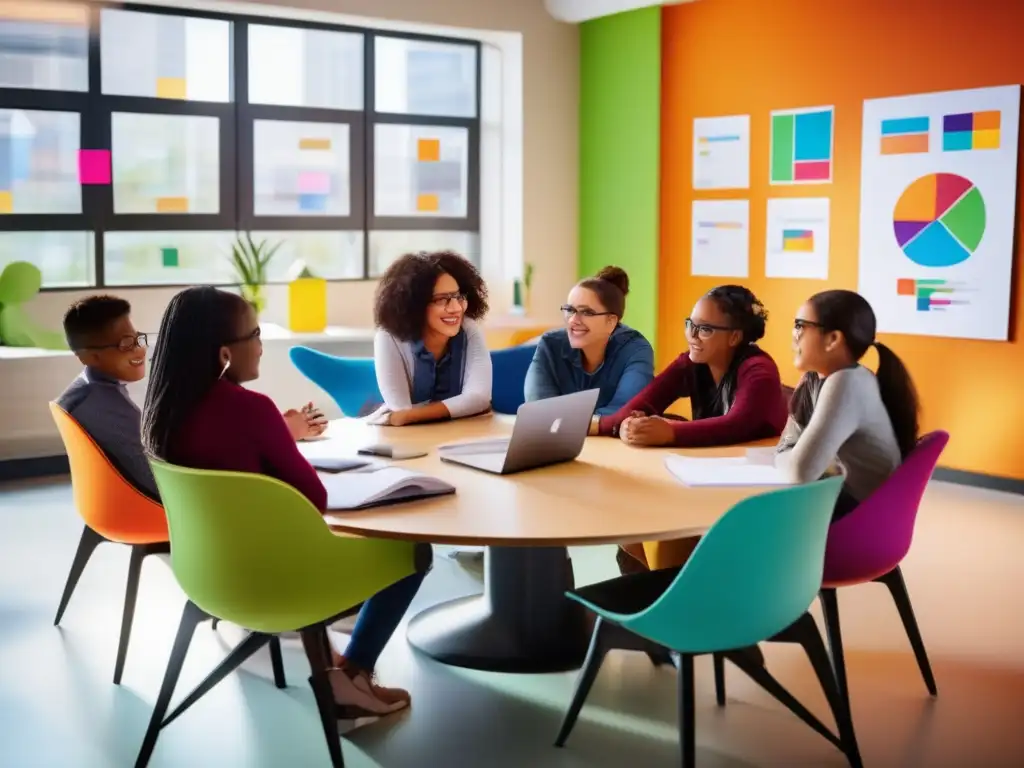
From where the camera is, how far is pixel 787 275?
7055mm

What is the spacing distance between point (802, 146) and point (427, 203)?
2578 mm

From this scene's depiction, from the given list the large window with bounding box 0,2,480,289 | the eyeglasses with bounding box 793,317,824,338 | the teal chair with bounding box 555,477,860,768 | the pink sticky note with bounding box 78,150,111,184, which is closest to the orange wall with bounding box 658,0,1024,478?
the large window with bounding box 0,2,480,289

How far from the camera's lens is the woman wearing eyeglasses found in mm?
4047

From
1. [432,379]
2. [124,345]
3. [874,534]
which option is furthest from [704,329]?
[124,345]

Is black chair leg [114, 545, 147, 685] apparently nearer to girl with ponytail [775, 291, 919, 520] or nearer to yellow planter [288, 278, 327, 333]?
girl with ponytail [775, 291, 919, 520]

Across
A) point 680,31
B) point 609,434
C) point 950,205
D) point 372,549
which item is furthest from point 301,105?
point 372,549

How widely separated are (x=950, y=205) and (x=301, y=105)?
3.90 meters

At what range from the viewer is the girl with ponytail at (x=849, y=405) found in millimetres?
3000

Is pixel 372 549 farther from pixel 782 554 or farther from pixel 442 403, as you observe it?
pixel 442 403

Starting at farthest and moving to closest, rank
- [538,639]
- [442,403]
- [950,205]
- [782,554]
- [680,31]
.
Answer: [680,31] < [950,205] < [442,403] < [538,639] < [782,554]

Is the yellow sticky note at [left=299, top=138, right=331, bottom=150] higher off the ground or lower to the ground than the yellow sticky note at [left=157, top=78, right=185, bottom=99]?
lower

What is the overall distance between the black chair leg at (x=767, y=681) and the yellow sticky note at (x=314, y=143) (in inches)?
217

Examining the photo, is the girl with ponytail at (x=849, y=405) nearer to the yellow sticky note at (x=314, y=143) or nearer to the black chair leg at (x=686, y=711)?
the black chair leg at (x=686, y=711)

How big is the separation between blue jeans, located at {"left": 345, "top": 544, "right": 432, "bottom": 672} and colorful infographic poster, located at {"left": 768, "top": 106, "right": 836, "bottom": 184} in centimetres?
446
